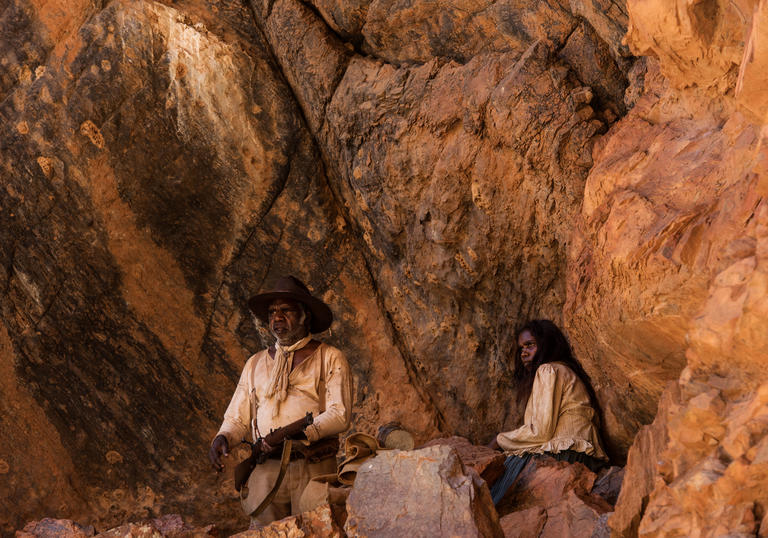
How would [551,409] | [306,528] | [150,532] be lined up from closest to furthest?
[306,528], [150,532], [551,409]

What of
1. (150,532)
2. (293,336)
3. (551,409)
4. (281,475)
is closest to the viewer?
(150,532)

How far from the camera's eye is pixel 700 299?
12.8 feet

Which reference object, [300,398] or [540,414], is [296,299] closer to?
[300,398]

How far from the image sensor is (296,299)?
5.36m

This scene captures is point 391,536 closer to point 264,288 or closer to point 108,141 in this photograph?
point 264,288

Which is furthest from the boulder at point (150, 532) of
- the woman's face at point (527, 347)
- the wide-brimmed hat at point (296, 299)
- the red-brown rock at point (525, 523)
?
the woman's face at point (527, 347)

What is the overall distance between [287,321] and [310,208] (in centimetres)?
206

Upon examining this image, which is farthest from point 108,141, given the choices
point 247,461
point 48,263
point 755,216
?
point 755,216

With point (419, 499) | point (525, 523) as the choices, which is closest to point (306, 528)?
point (419, 499)

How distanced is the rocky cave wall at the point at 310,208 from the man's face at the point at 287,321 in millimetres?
1331

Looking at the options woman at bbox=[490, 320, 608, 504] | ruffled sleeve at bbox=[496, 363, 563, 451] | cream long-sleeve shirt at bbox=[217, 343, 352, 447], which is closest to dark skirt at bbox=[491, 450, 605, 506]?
woman at bbox=[490, 320, 608, 504]

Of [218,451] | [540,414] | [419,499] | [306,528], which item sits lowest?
[218,451]

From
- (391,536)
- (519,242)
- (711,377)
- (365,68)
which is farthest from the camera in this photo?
(365,68)

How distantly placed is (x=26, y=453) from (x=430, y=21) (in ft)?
14.8
